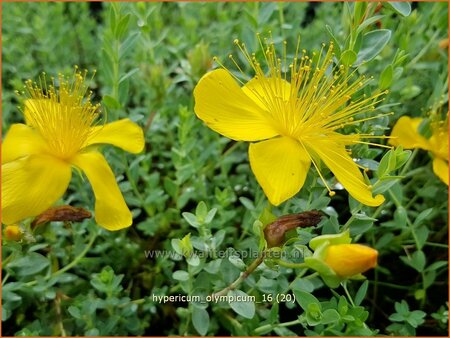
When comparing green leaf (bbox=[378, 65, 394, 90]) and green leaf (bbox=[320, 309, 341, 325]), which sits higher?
green leaf (bbox=[378, 65, 394, 90])

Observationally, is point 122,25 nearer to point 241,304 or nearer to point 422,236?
point 241,304

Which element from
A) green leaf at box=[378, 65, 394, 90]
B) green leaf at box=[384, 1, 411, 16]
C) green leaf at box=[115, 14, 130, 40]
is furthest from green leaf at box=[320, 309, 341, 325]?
green leaf at box=[115, 14, 130, 40]

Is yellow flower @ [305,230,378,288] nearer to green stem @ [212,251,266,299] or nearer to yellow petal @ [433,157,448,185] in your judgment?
green stem @ [212,251,266,299]

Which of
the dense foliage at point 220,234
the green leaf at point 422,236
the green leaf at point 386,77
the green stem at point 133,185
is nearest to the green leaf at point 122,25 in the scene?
the dense foliage at point 220,234

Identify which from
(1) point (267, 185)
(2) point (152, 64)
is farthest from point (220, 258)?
(2) point (152, 64)

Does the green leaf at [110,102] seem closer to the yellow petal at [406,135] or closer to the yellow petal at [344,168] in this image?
the yellow petal at [344,168]

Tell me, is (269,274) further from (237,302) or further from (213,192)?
Result: (213,192)
